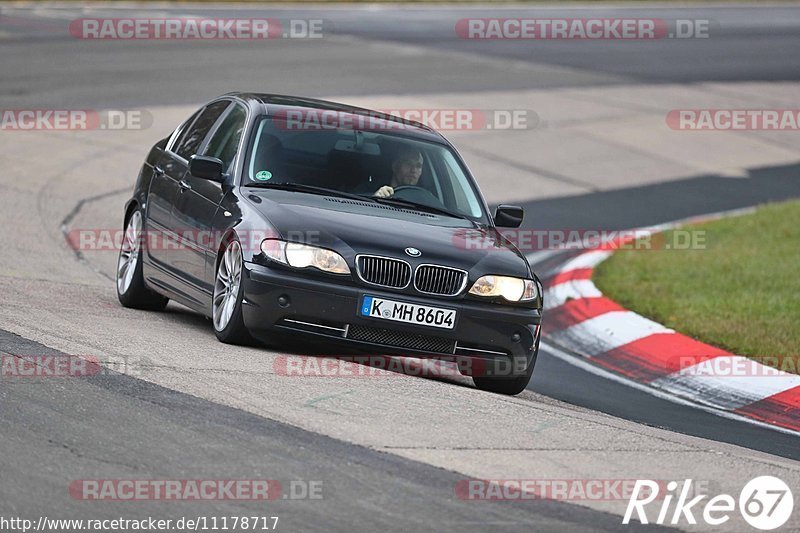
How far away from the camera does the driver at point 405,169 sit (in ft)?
31.5

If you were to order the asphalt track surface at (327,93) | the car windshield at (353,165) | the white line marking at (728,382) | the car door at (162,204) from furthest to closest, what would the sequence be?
the car door at (162,204), the white line marking at (728,382), the car windshield at (353,165), the asphalt track surface at (327,93)

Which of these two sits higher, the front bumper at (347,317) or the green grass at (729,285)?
the front bumper at (347,317)

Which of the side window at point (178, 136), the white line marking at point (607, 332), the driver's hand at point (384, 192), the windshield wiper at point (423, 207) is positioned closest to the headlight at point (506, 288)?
the windshield wiper at point (423, 207)

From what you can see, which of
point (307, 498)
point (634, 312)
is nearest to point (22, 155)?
point (634, 312)

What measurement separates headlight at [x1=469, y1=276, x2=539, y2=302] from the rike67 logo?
241 cm

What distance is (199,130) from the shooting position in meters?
10.6

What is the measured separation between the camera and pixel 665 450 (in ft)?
23.2

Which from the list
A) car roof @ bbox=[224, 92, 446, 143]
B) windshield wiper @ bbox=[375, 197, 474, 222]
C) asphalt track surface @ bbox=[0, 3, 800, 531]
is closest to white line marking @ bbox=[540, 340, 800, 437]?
asphalt track surface @ bbox=[0, 3, 800, 531]

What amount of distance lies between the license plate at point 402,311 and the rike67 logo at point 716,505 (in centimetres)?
231

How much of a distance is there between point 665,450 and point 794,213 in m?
11.0

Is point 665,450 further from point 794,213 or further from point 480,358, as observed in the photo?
point 794,213

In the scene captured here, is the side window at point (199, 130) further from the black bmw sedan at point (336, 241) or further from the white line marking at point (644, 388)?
the white line marking at point (644, 388)

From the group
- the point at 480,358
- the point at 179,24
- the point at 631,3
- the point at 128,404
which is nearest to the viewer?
the point at 128,404

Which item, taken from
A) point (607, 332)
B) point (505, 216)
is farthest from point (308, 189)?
point (607, 332)
